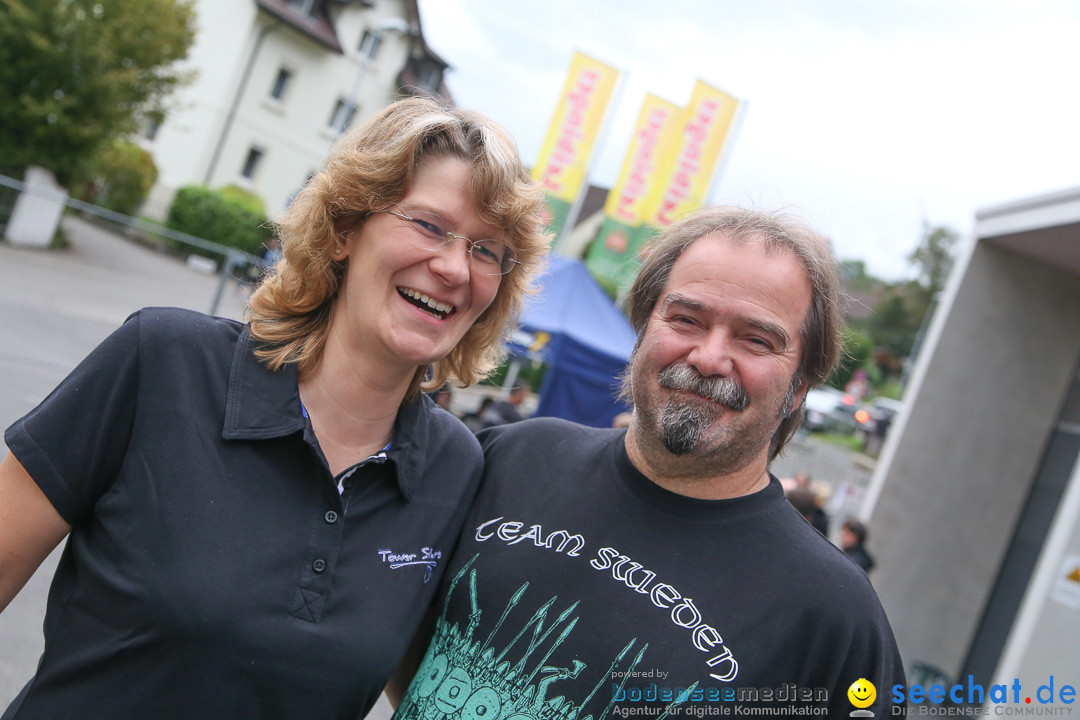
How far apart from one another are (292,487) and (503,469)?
65 cm

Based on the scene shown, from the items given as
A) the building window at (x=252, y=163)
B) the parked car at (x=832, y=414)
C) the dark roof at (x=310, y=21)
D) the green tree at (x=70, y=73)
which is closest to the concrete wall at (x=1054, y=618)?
the green tree at (x=70, y=73)

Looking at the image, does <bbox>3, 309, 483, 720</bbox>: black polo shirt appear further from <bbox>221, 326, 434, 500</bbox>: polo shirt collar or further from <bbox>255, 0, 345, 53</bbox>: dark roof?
<bbox>255, 0, 345, 53</bbox>: dark roof

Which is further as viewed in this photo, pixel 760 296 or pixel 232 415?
pixel 760 296

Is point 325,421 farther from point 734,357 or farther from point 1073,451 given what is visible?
point 1073,451

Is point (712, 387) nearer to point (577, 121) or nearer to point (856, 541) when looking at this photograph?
point (856, 541)

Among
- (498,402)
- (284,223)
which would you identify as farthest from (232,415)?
(498,402)

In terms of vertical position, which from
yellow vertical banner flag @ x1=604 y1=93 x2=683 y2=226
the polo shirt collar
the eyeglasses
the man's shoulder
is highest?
yellow vertical banner flag @ x1=604 y1=93 x2=683 y2=226

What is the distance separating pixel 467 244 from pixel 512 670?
101 cm

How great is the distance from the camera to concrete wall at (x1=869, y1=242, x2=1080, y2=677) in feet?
25.5

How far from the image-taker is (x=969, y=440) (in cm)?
792

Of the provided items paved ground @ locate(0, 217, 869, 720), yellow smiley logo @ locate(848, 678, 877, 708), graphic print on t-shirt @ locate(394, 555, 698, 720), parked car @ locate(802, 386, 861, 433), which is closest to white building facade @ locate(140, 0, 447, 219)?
paved ground @ locate(0, 217, 869, 720)

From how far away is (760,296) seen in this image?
2.02 meters

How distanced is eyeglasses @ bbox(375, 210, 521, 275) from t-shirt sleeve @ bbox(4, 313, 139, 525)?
0.66m

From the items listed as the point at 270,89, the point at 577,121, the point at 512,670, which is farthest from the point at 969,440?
the point at 270,89
